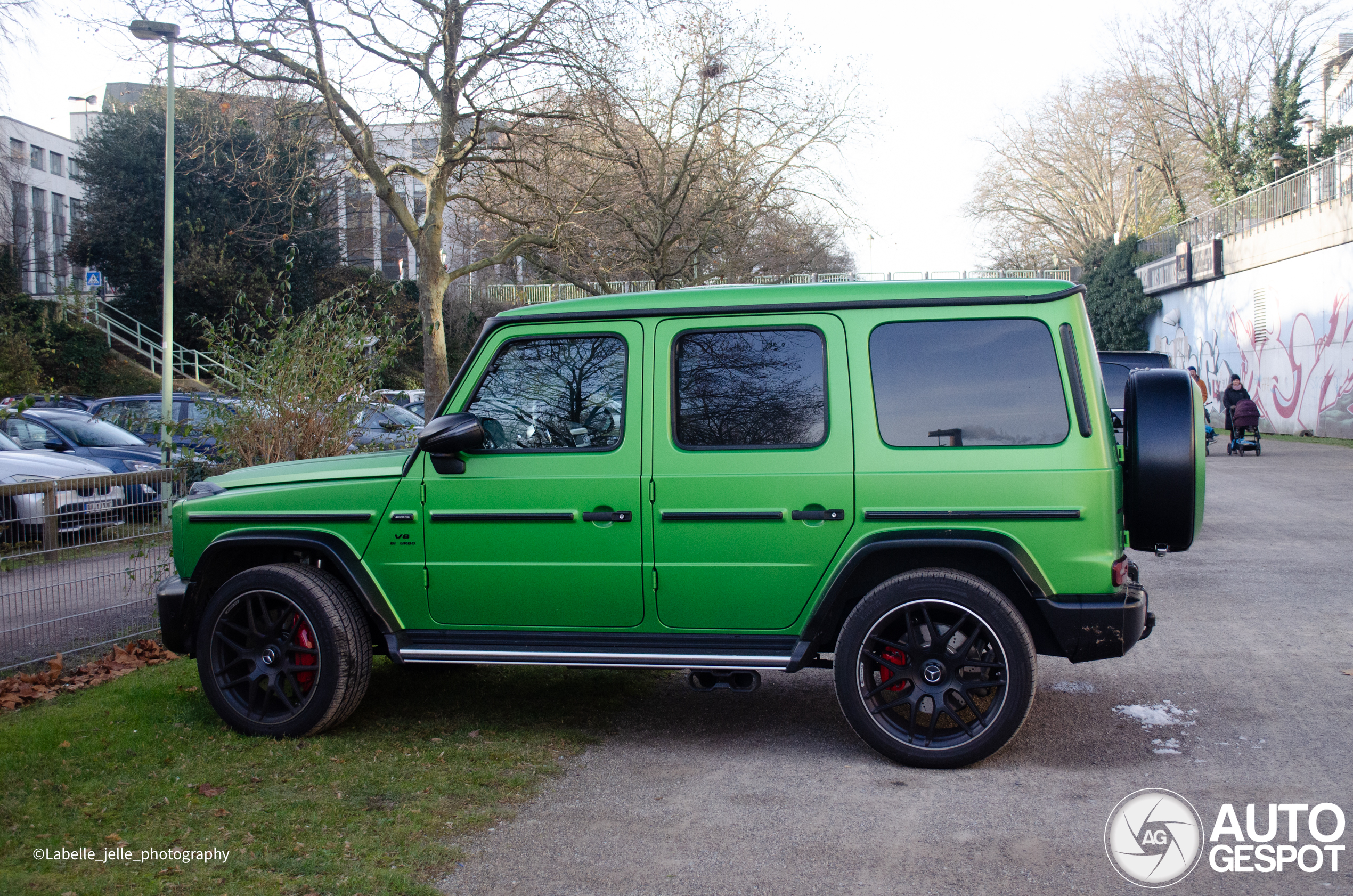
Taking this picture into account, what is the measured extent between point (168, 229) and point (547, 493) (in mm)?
22055

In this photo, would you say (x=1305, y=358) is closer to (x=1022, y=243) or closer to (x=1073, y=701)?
(x=1073, y=701)

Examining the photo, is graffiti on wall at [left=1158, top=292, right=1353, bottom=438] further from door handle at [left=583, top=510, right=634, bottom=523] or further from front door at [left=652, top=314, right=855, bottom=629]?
door handle at [left=583, top=510, right=634, bottom=523]

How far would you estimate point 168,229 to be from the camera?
23672 mm

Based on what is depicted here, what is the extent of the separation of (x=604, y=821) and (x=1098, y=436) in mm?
2485

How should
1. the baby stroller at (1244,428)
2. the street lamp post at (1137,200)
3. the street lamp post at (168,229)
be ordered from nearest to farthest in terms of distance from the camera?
the street lamp post at (168,229) → the baby stroller at (1244,428) → the street lamp post at (1137,200)

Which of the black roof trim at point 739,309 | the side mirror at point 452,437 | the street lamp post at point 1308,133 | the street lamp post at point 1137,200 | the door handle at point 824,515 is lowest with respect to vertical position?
the door handle at point 824,515

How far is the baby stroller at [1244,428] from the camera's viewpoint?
72.5 feet

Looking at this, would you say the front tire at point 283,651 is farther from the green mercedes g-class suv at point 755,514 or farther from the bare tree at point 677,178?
the bare tree at point 677,178

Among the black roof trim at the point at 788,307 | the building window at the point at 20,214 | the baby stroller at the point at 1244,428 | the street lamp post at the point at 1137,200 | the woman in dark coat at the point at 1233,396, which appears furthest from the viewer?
the street lamp post at the point at 1137,200

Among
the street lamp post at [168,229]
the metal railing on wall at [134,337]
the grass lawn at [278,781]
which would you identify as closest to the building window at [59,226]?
the metal railing on wall at [134,337]

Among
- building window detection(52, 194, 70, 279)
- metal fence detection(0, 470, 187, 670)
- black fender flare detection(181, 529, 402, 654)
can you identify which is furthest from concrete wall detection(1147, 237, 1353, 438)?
building window detection(52, 194, 70, 279)

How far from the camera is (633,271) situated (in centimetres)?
2683
